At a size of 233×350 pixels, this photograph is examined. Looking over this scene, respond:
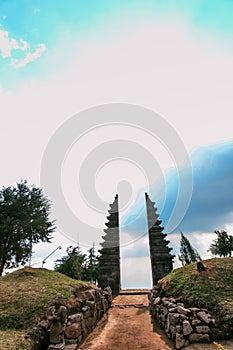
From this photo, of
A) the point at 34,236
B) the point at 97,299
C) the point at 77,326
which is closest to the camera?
the point at 77,326

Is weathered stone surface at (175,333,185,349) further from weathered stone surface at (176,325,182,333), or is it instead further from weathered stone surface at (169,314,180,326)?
weathered stone surface at (169,314,180,326)

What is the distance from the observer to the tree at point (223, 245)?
2153cm

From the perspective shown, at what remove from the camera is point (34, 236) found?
2384 cm

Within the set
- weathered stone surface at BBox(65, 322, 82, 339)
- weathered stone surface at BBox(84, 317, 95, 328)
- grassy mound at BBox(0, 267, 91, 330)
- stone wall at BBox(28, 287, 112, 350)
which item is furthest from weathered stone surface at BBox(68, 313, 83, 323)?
grassy mound at BBox(0, 267, 91, 330)

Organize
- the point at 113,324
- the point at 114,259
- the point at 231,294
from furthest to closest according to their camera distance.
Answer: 1. the point at 114,259
2. the point at 113,324
3. the point at 231,294

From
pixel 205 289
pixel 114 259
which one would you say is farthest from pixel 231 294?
pixel 114 259

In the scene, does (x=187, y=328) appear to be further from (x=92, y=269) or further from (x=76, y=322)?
(x=92, y=269)

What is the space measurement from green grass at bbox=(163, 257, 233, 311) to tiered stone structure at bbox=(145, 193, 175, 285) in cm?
767

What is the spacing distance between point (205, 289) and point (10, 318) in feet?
23.4

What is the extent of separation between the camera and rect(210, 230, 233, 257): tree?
848 inches

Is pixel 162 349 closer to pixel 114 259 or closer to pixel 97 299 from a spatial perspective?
pixel 97 299

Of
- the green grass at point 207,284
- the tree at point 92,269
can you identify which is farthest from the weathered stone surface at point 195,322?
the tree at point 92,269

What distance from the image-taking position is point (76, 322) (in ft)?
27.1

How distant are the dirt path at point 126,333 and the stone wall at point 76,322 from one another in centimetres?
30
